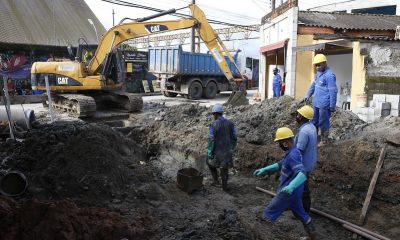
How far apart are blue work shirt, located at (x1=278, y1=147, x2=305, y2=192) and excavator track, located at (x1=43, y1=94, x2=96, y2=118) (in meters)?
9.44

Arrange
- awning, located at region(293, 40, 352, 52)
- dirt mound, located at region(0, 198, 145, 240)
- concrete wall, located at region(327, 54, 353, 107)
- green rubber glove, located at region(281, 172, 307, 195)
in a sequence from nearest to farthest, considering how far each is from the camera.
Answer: dirt mound, located at region(0, 198, 145, 240) < green rubber glove, located at region(281, 172, 307, 195) < awning, located at region(293, 40, 352, 52) < concrete wall, located at region(327, 54, 353, 107)

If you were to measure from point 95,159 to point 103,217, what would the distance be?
6.91 feet

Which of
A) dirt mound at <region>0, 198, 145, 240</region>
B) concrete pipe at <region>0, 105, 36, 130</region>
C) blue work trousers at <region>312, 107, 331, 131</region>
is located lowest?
dirt mound at <region>0, 198, 145, 240</region>

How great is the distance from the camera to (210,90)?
23.3 metres

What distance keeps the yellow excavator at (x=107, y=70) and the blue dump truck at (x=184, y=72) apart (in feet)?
24.3

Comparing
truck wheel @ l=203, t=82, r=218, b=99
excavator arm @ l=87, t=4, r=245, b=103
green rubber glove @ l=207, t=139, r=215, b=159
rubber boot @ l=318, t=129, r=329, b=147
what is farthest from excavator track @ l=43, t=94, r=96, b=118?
truck wheel @ l=203, t=82, r=218, b=99

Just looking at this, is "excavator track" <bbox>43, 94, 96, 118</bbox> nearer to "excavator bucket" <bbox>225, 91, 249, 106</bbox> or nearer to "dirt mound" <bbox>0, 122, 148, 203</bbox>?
"excavator bucket" <bbox>225, 91, 249, 106</bbox>

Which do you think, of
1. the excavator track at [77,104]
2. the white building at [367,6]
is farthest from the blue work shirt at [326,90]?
the white building at [367,6]

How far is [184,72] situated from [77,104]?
955 centimetres

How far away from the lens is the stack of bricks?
998 cm

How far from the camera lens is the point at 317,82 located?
7.77m

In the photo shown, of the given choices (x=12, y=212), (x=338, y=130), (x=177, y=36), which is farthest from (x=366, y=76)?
(x=177, y=36)

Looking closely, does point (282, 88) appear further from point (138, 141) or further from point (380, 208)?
point (380, 208)

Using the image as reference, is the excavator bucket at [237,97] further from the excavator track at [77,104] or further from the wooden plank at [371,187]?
the wooden plank at [371,187]
